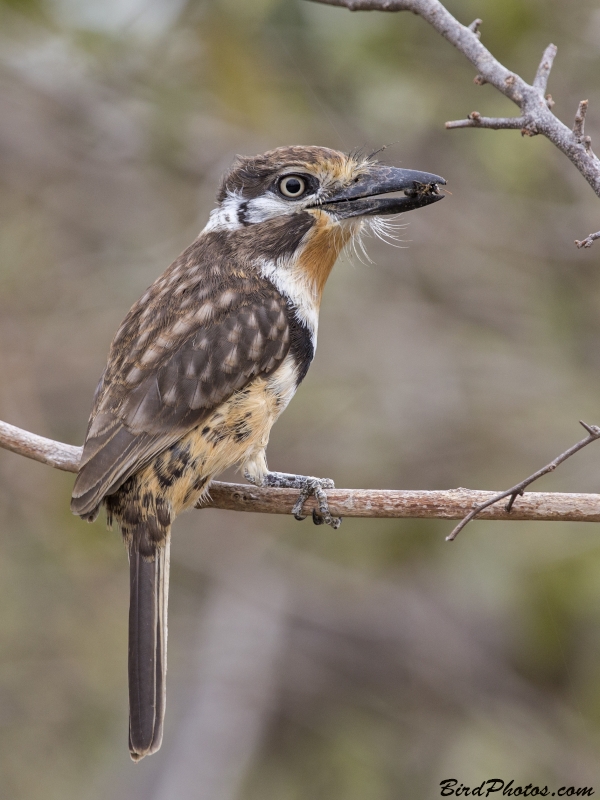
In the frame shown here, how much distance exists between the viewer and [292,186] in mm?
3477

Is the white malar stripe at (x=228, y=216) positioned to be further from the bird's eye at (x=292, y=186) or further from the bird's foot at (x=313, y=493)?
the bird's foot at (x=313, y=493)

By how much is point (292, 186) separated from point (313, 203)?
10 cm

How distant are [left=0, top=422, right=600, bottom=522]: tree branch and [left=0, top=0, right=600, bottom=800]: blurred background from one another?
1639mm

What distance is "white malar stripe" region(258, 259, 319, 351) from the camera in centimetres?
337

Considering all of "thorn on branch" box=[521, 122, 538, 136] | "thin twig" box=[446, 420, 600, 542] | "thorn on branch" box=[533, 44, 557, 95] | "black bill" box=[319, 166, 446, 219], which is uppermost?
"black bill" box=[319, 166, 446, 219]

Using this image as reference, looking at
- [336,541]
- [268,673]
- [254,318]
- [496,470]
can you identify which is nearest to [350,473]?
[336,541]

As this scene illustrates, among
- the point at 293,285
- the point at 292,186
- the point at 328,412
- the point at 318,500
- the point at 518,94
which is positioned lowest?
the point at 318,500

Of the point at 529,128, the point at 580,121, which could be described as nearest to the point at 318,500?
the point at 529,128

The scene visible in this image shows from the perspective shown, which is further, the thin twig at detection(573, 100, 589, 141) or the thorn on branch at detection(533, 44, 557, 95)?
the thorn on branch at detection(533, 44, 557, 95)

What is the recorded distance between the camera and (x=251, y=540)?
5.82 metres

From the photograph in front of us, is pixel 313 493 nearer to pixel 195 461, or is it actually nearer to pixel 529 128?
pixel 195 461

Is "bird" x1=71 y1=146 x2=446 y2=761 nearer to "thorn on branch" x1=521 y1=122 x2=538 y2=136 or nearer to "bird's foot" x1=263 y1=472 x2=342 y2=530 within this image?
"bird's foot" x1=263 y1=472 x2=342 y2=530

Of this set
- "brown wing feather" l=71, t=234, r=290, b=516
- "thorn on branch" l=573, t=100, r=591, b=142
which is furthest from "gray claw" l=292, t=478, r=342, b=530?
"thorn on branch" l=573, t=100, r=591, b=142

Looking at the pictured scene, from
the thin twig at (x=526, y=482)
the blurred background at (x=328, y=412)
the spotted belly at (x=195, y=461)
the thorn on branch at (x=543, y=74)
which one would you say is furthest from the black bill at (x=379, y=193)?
the thin twig at (x=526, y=482)
